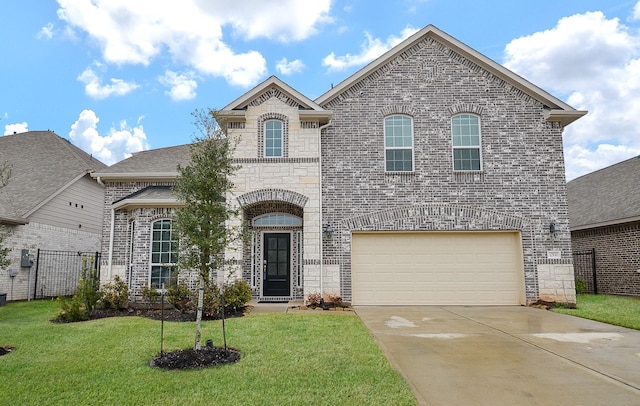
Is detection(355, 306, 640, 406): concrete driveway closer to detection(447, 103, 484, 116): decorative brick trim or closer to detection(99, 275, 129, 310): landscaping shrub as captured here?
detection(447, 103, 484, 116): decorative brick trim

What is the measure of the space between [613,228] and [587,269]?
222 centimetres

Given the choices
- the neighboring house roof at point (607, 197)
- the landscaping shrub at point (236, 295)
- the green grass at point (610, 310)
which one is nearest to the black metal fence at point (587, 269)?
the neighboring house roof at point (607, 197)

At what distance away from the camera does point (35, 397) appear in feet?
16.3

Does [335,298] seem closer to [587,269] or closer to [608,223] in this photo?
[608,223]

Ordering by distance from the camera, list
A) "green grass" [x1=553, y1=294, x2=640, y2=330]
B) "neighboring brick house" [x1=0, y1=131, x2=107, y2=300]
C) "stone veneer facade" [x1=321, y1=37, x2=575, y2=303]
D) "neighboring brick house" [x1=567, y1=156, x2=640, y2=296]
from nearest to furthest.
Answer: "green grass" [x1=553, y1=294, x2=640, y2=330], "stone veneer facade" [x1=321, y1=37, x2=575, y2=303], "neighboring brick house" [x1=0, y1=131, x2=107, y2=300], "neighboring brick house" [x1=567, y1=156, x2=640, y2=296]

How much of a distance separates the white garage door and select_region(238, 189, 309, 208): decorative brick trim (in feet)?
6.65

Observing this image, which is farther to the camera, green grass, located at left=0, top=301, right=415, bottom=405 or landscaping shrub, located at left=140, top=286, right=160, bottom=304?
landscaping shrub, located at left=140, top=286, right=160, bottom=304

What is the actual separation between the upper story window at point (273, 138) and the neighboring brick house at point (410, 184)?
1.2 inches

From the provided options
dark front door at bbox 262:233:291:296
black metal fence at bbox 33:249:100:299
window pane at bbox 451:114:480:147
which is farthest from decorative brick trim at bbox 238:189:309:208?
black metal fence at bbox 33:249:100:299

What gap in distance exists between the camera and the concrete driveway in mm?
5047

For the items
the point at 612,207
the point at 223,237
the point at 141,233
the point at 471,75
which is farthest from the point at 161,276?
the point at 612,207

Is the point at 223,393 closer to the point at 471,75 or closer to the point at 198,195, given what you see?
the point at 198,195

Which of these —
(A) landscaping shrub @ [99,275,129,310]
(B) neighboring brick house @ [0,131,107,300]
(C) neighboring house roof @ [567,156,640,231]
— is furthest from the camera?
(C) neighboring house roof @ [567,156,640,231]

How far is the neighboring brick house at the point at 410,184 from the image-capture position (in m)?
12.9
